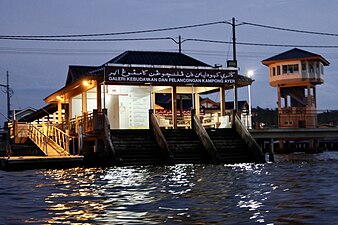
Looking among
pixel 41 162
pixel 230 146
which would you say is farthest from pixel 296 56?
pixel 41 162

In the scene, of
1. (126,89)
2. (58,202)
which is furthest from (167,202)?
(126,89)

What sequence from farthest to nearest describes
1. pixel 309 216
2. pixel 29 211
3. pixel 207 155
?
pixel 207 155
pixel 29 211
pixel 309 216

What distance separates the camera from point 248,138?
1048 inches

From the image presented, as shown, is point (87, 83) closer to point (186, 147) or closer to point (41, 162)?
point (186, 147)

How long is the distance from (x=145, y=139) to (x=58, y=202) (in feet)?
49.8

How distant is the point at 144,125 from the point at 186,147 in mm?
7724

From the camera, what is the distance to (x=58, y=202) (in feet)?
35.8

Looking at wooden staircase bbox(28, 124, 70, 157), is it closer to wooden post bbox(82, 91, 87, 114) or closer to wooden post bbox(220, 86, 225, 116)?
wooden post bbox(82, 91, 87, 114)

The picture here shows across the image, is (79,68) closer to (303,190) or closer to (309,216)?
(303,190)

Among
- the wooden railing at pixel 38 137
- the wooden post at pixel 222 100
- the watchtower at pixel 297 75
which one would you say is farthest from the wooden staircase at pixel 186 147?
the watchtower at pixel 297 75

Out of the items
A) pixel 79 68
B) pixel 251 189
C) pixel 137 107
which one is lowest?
pixel 251 189

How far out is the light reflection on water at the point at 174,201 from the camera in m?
8.58

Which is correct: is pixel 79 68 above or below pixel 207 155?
above

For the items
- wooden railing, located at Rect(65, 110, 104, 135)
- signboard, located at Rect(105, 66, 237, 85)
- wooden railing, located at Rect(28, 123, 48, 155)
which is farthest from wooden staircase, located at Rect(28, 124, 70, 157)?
signboard, located at Rect(105, 66, 237, 85)
